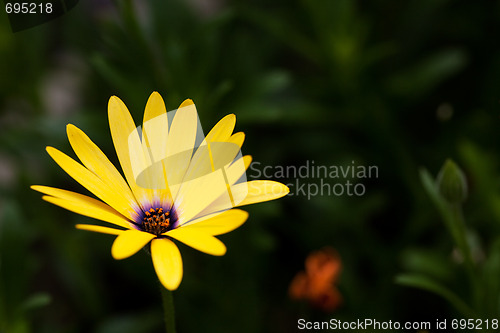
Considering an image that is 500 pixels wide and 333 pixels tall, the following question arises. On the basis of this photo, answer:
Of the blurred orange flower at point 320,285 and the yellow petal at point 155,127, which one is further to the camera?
the blurred orange flower at point 320,285

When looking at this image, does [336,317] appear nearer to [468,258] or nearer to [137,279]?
[468,258]

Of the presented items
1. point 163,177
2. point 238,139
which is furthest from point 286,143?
point 238,139

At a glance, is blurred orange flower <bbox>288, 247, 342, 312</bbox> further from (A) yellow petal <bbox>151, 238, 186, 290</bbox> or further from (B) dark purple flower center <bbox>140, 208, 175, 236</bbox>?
(A) yellow petal <bbox>151, 238, 186, 290</bbox>

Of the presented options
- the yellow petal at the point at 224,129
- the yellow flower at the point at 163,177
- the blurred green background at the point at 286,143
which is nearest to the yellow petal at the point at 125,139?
the yellow flower at the point at 163,177

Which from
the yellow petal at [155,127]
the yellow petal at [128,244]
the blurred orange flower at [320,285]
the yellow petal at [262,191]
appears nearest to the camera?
the yellow petal at [128,244]

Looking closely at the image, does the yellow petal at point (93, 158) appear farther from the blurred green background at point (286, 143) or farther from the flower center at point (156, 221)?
the blurred green background at point (286, 143)

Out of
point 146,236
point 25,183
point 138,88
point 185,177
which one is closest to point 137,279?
point 25,183

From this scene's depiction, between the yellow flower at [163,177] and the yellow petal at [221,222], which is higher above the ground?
the yellow flower at [163,177]

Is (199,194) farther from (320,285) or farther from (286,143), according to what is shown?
(286,143)
